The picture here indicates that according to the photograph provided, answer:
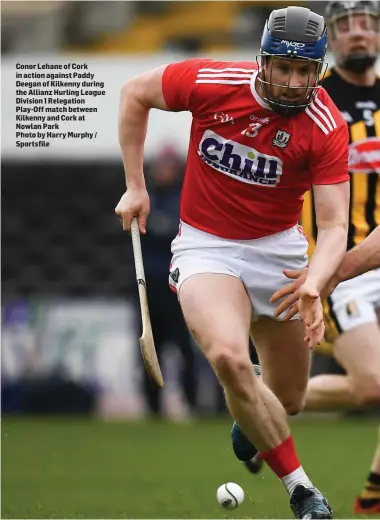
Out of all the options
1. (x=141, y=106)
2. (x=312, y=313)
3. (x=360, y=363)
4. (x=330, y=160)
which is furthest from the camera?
(x=360, y=363)

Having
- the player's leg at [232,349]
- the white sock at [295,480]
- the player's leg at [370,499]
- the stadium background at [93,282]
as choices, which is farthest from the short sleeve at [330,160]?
the stadium background at [93,282]

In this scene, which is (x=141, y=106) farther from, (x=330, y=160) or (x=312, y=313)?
(x=312, y=313)

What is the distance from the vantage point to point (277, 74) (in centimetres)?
542

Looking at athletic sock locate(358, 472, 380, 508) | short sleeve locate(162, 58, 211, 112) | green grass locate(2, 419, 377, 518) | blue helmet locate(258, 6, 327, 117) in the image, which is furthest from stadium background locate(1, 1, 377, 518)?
blue helmet locate(258, 6, 327, 117)

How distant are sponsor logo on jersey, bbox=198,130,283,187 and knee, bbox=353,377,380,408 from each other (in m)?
1.58

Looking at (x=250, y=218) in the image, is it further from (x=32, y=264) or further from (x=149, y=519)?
(x=32, y=264)

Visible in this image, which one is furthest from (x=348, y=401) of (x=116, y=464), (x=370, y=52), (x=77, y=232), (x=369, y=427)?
(x=77, y=232)

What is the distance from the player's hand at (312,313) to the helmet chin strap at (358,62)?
221 cm

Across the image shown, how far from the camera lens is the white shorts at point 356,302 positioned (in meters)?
6.82

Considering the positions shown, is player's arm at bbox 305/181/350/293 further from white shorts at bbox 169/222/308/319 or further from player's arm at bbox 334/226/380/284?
white shorts at bbox 169/222/308/319

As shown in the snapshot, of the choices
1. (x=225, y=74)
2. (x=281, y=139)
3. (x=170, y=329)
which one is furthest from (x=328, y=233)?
(x=170, y=329)

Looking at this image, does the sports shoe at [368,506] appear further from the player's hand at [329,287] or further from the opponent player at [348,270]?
the player's hand at [329,287]

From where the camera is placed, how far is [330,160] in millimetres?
5453

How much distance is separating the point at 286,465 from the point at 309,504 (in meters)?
0.22
